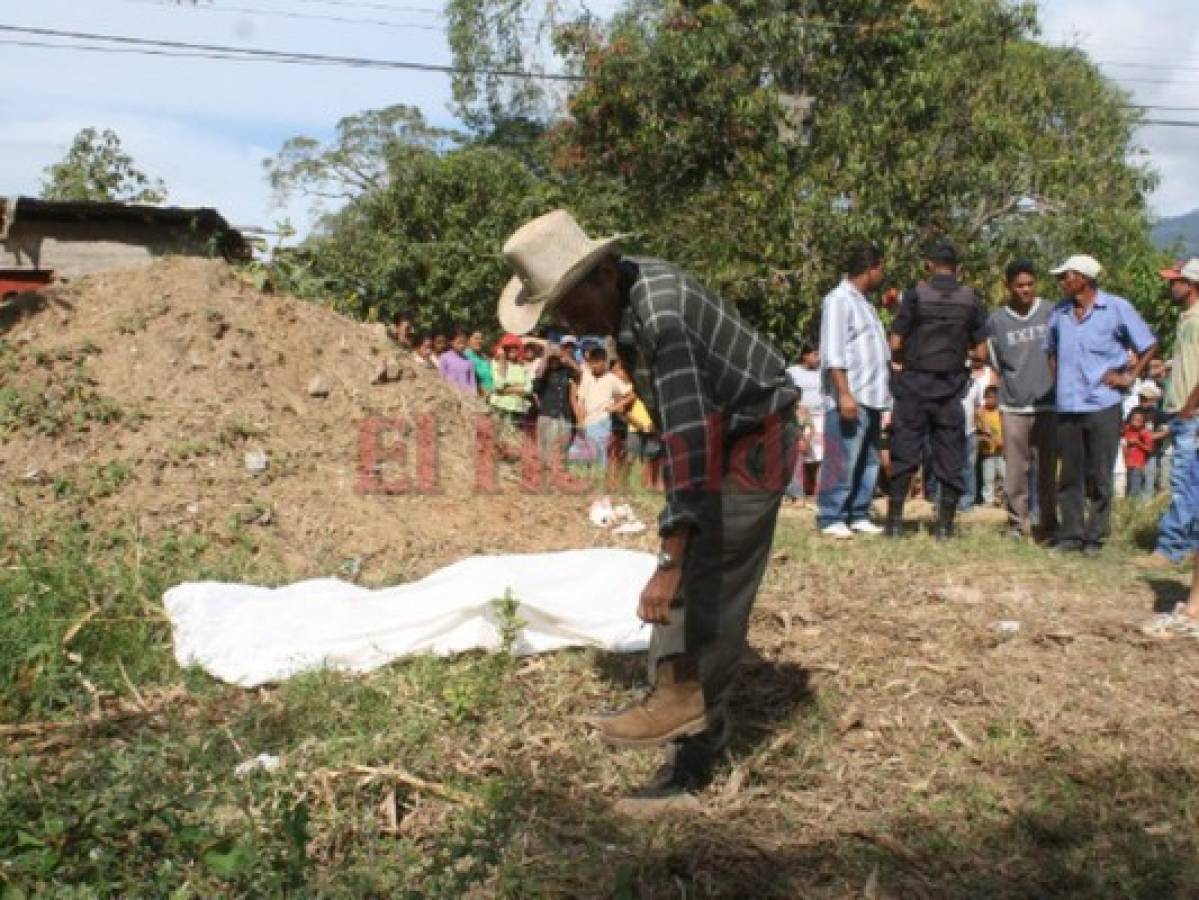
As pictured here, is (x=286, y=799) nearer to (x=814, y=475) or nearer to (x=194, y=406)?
(x=194, y=406)

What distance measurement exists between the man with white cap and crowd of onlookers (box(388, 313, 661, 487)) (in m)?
3.81

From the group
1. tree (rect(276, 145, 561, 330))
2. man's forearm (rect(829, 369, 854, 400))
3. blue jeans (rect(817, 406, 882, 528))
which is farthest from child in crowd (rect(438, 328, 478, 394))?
tree (rect(276, 145, 561, 330))

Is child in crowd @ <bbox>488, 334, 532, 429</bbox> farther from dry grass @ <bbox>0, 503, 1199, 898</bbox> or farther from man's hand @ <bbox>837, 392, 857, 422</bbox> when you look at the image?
dry grass @ <bbox>0, 503, 1199, 898</bbox>

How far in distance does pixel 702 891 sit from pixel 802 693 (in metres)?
1.62

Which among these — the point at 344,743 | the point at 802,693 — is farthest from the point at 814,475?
the point at 344,743

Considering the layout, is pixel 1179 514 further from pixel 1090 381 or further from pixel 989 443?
pixel 989 443

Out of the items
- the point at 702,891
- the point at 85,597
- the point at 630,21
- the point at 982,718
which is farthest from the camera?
the point at 630,21

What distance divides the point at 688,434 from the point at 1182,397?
16.9ft

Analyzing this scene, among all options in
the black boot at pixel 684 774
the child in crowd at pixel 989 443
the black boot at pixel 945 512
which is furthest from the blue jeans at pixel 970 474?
the black boot at pixel 684 774

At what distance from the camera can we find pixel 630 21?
19.6 meters

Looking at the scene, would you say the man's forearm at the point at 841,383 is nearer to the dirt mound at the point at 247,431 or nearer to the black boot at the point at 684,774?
the dirt mound at the point at 247,431

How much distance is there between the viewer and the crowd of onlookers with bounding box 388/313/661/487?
11266 millimetres

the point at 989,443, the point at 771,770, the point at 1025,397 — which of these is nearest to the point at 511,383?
the point at 989,443

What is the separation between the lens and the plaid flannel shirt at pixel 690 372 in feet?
11.3
